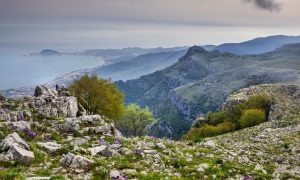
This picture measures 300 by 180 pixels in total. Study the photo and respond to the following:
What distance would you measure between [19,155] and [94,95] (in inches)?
2218

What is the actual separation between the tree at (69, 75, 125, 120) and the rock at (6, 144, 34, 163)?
175 feet

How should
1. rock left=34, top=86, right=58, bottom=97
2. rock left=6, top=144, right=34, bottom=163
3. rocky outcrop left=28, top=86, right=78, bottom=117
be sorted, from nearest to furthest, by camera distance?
rock left=6, top=144, right=34, bottom=163, rocky outcrop left=28, top=86, right=78, bottom=117, rock left=34, top=86, right=58, bottom=97

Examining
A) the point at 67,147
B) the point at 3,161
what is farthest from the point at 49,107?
the point at 3,161

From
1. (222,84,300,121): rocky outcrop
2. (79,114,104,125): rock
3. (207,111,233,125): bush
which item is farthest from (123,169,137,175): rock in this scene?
(207,111,233,125): bush

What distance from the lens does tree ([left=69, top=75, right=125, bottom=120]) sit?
75.1 metres

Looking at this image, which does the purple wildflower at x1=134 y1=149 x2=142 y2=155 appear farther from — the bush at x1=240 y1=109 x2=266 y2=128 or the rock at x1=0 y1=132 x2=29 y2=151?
the bush at x1=240 y1=109 x2=266 y2=128

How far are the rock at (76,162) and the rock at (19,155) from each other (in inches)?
69.4

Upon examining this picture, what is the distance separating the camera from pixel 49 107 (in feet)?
165

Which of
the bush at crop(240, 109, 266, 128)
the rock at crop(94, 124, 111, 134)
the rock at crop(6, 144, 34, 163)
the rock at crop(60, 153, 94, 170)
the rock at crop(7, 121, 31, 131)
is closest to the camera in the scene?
the rock at crop(60, 153, 94, 170)

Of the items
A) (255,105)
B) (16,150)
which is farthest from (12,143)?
(255,105)

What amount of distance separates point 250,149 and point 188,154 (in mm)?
10316

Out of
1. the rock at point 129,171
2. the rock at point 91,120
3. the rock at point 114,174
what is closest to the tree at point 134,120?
the rock at point 91,120

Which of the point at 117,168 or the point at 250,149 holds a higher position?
Answer: the point at 117,168

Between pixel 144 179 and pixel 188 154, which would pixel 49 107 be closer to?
pixel 188 154
